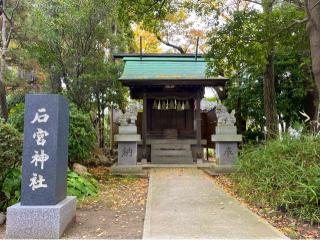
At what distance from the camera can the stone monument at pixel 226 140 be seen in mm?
13711

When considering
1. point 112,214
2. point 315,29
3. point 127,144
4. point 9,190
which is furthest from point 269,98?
point 9,190

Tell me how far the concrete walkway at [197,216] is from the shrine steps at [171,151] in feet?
18.6

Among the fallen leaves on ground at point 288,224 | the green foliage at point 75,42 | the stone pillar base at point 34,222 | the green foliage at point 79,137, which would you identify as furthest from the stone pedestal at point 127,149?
the stone pillar base at point 34,222

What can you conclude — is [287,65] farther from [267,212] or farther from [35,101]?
[35,101]

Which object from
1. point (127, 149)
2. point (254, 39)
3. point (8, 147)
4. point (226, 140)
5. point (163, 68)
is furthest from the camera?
point (163, 68)

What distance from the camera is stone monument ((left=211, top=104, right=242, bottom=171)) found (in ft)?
45.0

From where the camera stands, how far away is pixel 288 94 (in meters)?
16.0

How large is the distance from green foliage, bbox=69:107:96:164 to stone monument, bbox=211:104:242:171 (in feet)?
15.5

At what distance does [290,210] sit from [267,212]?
496 mm

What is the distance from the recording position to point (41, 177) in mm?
5762

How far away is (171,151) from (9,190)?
10400 millimetres

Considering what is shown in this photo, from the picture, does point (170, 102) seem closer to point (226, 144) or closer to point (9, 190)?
point (226, 144)

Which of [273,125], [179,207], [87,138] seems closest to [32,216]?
[179,207]

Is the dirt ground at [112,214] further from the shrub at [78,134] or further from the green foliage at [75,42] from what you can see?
the green foliage at [75,42]
